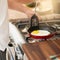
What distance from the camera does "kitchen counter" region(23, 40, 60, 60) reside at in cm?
86

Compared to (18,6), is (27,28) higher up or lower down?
lower down

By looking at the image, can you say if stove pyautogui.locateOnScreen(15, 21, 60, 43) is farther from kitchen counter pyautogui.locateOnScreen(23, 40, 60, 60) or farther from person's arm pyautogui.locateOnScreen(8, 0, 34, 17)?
person's arm pyautogui.locateOnScreen(8, 0, 34, 17)

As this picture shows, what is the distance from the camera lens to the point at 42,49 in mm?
948

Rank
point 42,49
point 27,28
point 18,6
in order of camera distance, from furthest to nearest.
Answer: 1. point 18,6
2. point 27,28
3. point 42,49

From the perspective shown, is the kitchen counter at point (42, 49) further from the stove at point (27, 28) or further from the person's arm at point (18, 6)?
the person's arm at point (18, 6)

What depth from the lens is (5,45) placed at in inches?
54.2

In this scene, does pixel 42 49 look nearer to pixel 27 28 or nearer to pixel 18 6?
pixel 27 28

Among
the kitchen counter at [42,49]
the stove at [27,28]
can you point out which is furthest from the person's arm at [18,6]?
the kitchen counter at [42,49]

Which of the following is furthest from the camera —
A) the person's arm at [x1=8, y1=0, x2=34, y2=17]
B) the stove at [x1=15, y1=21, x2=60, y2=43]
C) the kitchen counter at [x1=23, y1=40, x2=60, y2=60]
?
the person's arm at [x1=8, y1=0, x2=34, y2=17]

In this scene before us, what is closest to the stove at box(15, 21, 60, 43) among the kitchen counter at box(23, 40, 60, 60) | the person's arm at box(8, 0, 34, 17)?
the kitchen counter at box(23, 40, 60, 60)

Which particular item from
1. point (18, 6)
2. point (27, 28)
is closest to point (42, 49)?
point (27, 28)

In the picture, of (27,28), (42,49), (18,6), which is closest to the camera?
(42,49)

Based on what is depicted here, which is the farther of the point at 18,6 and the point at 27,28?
the point at 18,6

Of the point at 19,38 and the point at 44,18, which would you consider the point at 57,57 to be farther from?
the point at 44,18
